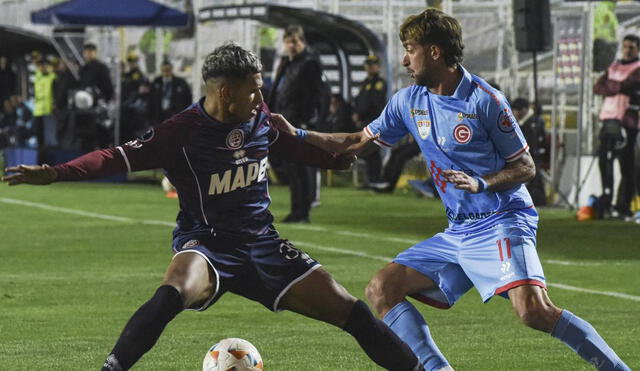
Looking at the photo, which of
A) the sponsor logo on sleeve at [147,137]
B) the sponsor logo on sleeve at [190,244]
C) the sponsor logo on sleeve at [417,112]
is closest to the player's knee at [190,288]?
the sponsor logo on sleeve at [190,244]

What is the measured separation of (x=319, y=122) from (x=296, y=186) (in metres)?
1.00

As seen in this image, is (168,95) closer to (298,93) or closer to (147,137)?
(298,93)

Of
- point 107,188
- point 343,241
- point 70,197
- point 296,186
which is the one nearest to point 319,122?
point 296,186

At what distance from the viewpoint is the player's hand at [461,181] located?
21.0 ft

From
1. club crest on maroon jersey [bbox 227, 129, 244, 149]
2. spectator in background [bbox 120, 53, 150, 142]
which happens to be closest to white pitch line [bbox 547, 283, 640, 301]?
club crest on maroon jersey [bbox 227, 129, 244, 149]

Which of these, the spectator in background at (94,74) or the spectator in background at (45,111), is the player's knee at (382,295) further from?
the spectator in background at (45,111)

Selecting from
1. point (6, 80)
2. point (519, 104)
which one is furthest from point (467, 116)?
point (6, 80)

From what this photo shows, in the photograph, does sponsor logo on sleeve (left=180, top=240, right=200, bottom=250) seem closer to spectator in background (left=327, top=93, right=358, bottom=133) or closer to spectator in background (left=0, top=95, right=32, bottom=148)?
spectator in background (left=327, top=93, right=358, bottom=133)

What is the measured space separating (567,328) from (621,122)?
1184 centimetres

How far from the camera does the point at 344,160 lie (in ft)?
23.5

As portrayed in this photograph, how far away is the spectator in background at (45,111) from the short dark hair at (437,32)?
73.0 feet

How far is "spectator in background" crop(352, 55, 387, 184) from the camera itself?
23.5m

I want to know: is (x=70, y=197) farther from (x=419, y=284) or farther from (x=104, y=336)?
(x=419, y=284)

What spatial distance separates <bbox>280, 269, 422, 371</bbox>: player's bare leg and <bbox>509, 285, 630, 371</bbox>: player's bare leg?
54 centimetres
